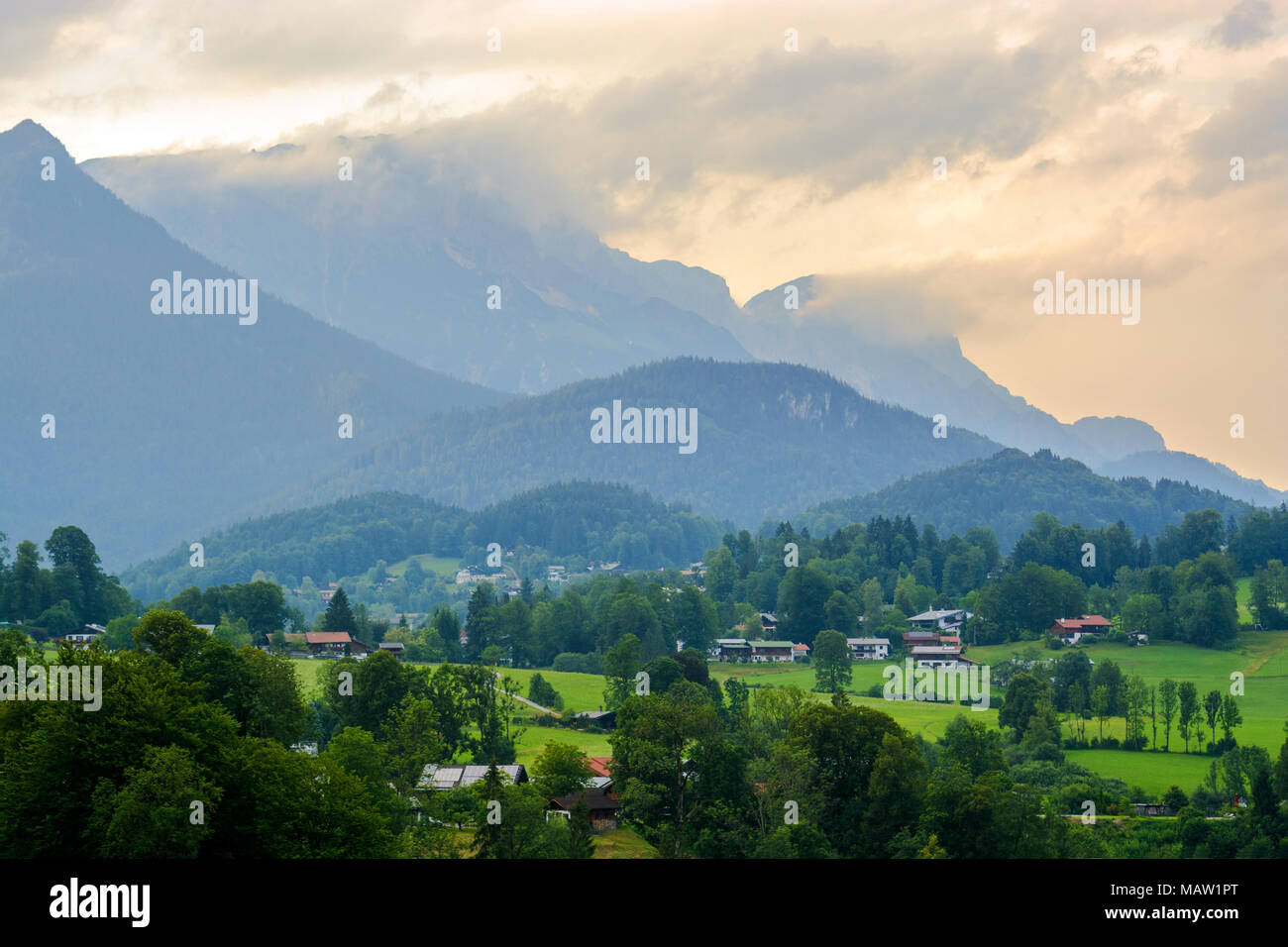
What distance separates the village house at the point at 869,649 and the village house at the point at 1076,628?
15.6m

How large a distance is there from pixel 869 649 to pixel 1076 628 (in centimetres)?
1931

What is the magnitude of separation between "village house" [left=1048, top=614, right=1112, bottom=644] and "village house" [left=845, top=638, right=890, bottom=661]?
15.6 metres

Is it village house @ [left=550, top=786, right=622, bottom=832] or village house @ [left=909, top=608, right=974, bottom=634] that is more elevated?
village house @ [left=909, top=608, right=974, bottom=634]

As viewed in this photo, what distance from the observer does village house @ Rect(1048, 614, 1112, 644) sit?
130 metres

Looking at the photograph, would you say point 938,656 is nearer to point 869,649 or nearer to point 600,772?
point 869,649

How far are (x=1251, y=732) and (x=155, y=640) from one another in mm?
65427

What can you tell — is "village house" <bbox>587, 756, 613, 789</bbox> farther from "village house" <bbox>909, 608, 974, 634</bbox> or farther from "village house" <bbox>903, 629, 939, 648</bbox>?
"village house" <bbox>909, 608, 974, 634</bbox>

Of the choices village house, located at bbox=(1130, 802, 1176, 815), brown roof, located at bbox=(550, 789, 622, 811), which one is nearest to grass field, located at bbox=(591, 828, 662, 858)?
brown roof, located at bbox=(550, 789, 622, 811)

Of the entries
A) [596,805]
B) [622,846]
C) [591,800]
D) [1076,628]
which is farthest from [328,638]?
[1076,628]

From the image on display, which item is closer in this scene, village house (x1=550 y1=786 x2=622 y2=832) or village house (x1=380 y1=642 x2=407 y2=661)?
village house (x1=550 y1=786 x2=622 y2=832)

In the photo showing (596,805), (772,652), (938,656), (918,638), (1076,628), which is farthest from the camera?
(918,638)

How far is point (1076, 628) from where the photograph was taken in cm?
13200

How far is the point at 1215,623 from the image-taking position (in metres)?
125
